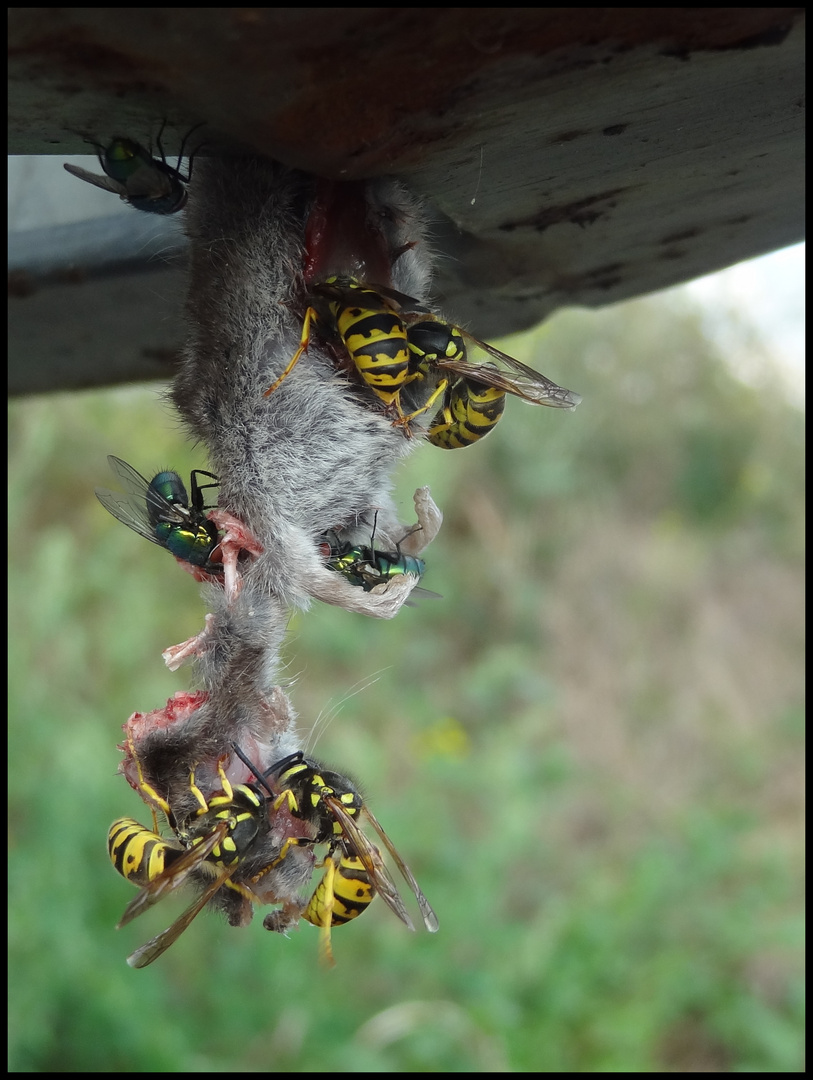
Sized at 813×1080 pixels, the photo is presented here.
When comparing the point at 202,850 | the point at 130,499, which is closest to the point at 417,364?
the point at 130,499

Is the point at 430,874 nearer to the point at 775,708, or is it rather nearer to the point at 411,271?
the point at 411,271

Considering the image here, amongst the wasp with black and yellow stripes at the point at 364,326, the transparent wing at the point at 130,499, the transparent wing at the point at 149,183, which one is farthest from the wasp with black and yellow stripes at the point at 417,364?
the transparent wing at the point at 130,499

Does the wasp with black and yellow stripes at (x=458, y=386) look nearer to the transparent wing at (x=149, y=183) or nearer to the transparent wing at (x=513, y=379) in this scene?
the transparent wing at (x=513, y=379)

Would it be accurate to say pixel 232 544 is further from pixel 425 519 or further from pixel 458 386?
pixel 458 386

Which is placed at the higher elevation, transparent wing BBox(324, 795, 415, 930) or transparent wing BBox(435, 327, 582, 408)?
transparent wing BBox(435, 327, 582, 408)

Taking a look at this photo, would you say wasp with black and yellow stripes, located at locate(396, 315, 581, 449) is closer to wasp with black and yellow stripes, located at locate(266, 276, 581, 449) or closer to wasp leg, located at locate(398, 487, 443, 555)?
wasp with black and yellow stripes, located at locate(266, 276, 581, 449)

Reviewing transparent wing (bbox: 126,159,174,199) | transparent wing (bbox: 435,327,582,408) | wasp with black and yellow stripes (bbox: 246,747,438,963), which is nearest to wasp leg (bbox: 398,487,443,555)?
transparent wing (bbox: 435,327,582,408)

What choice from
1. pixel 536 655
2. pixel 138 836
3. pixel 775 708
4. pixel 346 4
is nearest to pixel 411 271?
pixel 346 4
